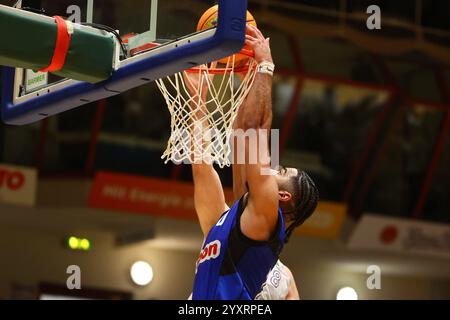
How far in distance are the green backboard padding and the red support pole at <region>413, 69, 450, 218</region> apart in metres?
8.40

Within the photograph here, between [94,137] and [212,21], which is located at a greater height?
[212,21]

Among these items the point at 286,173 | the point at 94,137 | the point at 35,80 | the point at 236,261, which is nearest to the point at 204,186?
the point at 286,173

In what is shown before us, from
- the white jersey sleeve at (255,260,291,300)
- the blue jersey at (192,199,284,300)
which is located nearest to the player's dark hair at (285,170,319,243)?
the blue jersey at (192,199,284,300)

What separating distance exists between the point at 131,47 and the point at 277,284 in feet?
5.40

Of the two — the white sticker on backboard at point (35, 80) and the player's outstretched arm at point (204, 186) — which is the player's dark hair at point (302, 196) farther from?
the white sticker on backboard at point (35, 80)

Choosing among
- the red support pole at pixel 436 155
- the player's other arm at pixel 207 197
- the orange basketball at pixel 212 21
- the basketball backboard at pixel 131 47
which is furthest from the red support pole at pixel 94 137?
the orange basketball at pixel 212 21

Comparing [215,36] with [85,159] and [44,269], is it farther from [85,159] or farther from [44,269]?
[44,269]

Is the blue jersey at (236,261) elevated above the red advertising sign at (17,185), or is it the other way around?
the blue jersey at (236,261)

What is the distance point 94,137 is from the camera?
11016 millimetres

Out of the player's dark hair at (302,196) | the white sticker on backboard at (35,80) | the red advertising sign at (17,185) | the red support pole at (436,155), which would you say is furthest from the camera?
the red support pole at (436,155)

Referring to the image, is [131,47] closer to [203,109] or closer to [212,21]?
[212,21]

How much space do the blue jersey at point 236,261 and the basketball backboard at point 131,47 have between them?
69 cm

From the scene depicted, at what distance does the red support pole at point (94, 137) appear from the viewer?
35.9 ft
